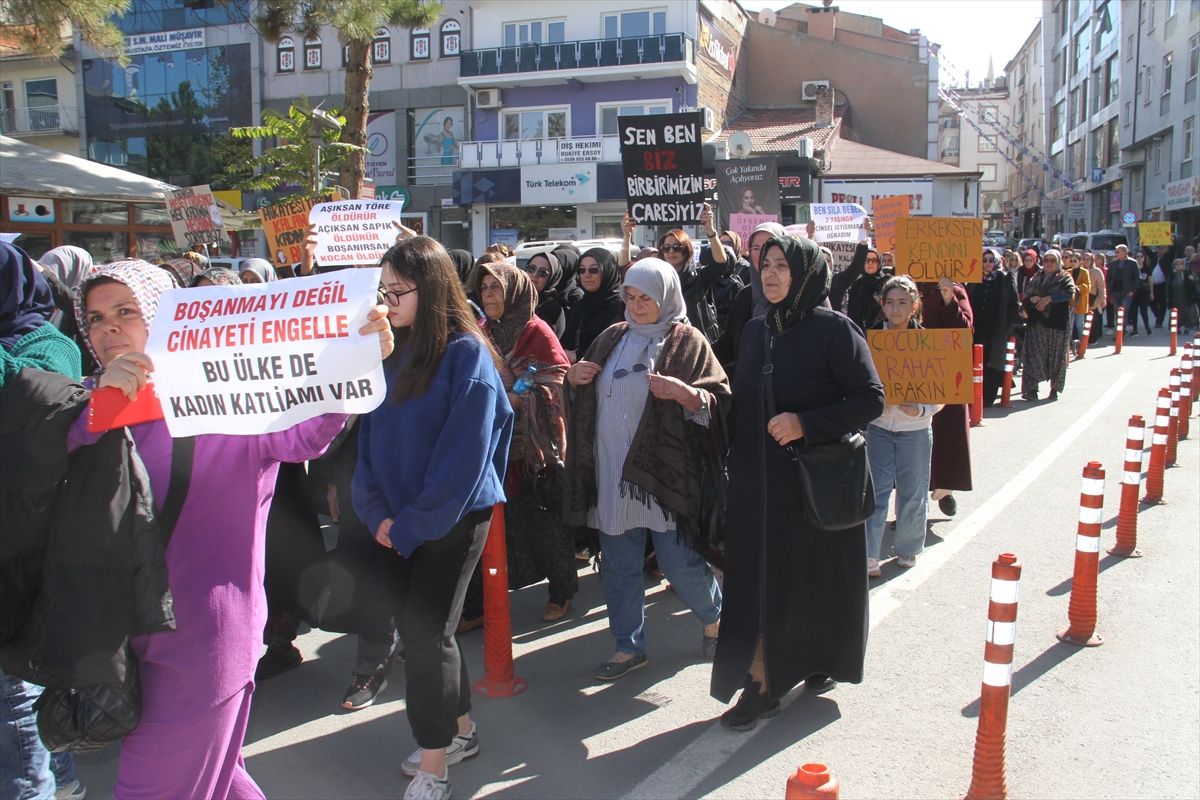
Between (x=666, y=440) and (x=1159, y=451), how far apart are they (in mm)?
5200

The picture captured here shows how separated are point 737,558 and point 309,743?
198 cm

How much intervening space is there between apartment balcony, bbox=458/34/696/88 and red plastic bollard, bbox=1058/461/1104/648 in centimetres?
2880

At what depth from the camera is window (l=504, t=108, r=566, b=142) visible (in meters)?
33.8

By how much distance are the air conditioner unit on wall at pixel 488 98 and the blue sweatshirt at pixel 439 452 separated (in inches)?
1271

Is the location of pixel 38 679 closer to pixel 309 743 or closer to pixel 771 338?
pixel 309 743

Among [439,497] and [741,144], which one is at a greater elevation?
[741,144]

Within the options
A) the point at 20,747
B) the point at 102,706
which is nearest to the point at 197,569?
the point at 102,706

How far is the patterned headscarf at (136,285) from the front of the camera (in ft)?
8.13

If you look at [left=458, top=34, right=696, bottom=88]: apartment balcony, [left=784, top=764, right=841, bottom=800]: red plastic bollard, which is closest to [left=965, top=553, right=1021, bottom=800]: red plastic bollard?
[left=784, top=764, right=841, bottom=800]: red plastic bollard

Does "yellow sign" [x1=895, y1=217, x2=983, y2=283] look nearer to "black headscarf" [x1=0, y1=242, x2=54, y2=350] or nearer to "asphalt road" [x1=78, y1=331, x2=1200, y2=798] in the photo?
"asphalt road" [x1=78, y1=331, x2=1200, y2=798]

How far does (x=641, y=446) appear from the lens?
421 centimetres

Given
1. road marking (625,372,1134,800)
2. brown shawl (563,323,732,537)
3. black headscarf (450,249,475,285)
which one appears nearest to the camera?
road marking (625,372,1134,800)

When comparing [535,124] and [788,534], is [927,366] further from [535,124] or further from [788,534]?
[535,124]

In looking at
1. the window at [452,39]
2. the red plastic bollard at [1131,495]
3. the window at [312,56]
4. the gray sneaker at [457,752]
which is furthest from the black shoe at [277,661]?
the window at [312,56]
